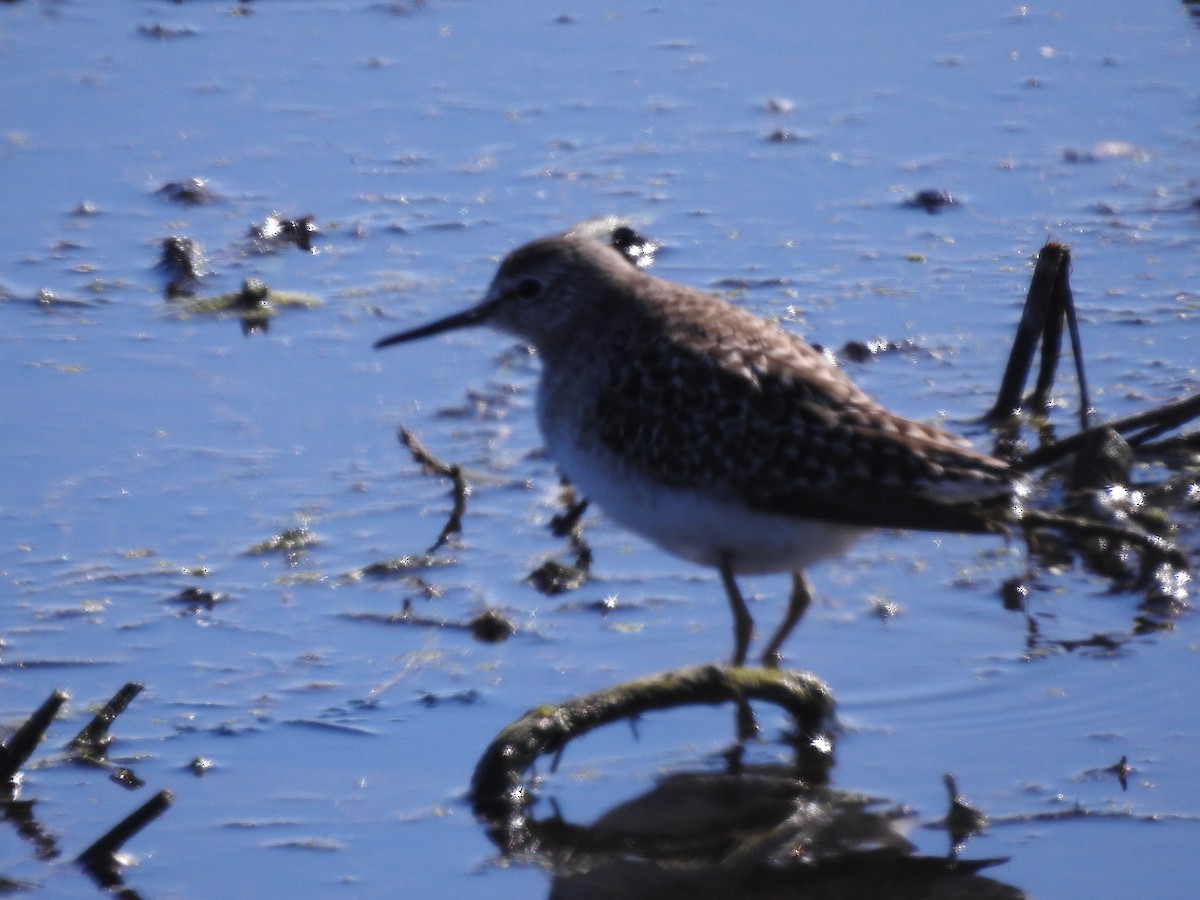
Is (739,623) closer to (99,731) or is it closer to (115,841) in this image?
(99,731)

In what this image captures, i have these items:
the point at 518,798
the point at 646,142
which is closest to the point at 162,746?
the point at 518,798

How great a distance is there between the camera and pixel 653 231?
9.63 meters

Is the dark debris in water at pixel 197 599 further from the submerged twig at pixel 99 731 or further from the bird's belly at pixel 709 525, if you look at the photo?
the bird's belly at pixel 709 525

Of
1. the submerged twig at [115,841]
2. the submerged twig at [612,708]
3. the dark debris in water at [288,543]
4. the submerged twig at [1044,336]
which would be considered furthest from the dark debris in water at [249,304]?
the submerged twig at [115,841]

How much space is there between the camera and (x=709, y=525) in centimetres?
605

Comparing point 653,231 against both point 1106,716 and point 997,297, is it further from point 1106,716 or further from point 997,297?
point 1106,716

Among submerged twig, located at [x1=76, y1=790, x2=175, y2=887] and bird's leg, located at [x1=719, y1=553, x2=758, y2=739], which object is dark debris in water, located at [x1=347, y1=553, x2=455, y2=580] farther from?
submerged twig, located at [x1=76, y1=790, x2=175, y2=887]

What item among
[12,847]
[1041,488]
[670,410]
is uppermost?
[670,410]

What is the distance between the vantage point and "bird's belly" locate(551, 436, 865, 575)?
598 centimetres

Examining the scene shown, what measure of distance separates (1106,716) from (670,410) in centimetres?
165

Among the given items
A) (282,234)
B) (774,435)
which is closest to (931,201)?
(282,234)

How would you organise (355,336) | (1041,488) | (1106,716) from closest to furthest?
1. (1106,716)
2. (1041,488)
3. (355,336)

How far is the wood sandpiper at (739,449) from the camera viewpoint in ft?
18.8

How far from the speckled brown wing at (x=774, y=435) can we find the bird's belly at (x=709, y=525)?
51 mm
